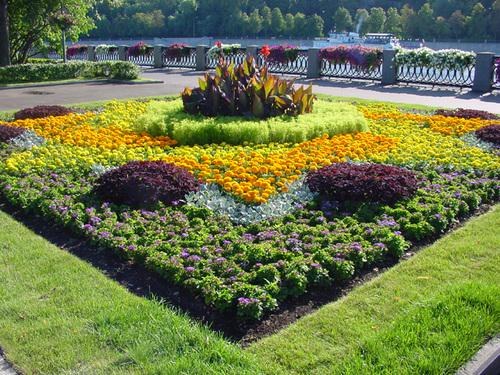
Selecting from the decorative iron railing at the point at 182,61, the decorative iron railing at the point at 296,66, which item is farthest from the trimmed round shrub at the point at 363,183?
the decorative iron railing at the point at 182,61

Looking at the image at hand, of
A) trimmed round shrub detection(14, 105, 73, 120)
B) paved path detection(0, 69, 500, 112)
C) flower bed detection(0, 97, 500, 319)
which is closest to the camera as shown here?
flower bed detection(0, 97, 500, 319)

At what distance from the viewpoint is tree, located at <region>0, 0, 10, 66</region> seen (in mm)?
21125

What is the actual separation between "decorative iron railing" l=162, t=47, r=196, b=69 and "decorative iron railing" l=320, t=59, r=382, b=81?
23.2 feet

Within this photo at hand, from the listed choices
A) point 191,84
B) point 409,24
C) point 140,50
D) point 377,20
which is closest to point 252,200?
point 191,84

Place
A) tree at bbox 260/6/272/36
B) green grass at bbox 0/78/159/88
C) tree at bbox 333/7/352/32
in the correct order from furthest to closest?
tree at bbox 260/6/272/36 → tree at bbox 333/7/352/32 → green grass at bbox 0/78/159/88

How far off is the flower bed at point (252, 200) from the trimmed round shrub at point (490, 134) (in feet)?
1.05

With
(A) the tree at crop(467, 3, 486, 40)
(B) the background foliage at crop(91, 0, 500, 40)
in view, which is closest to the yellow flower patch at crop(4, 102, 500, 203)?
(A) the tree at crop(467, 3, 486, 40)

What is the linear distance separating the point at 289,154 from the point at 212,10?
238 ft

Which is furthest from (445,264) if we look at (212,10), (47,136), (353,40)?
(212,10)

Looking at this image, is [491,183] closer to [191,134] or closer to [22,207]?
[191,134]

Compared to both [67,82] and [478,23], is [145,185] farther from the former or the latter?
[478,23]

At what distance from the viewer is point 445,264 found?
4.51 meters

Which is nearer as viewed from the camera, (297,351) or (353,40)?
(297,351)

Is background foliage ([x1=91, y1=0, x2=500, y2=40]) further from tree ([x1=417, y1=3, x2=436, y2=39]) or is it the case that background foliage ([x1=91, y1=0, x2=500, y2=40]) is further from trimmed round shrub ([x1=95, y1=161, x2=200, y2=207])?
trimmed round shrub ([x1=95, y1=161, x2=200, y2=207])
